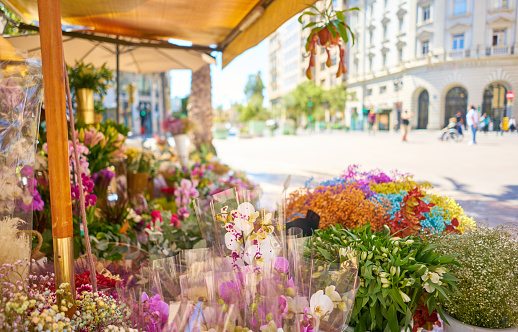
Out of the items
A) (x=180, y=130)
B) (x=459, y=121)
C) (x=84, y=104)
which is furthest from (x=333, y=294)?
(x=180, y=130)

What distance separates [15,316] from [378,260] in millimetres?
1295

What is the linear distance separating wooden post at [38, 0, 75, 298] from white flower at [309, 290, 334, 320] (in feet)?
2.66

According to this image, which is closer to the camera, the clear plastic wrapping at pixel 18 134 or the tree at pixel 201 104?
the clear plastic wrapping at pixel 18 134

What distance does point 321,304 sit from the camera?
1096 mm

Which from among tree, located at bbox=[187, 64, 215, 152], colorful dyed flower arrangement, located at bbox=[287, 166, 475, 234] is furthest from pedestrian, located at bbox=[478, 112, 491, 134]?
tree, located at bbox=[187, 64, 215, 152]

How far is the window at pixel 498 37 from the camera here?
3757 millimetres

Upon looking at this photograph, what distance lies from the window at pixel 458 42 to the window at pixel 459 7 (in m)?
0.37

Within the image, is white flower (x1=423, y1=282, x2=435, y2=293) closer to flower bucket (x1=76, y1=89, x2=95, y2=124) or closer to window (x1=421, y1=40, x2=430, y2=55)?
flower bucket (x1=76, y1=89, x2=95, y2=124)

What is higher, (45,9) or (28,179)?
(45,9)

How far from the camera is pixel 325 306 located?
3.59ft

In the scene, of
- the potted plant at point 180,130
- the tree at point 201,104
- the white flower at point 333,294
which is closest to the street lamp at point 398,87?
the potted plant at point 180,130

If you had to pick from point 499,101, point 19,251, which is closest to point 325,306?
point 19,251

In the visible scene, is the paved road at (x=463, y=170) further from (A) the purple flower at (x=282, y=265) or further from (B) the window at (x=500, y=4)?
(A) the purple flower at (x=282, y=265)

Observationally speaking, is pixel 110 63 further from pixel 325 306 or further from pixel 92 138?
pixel 325 306
